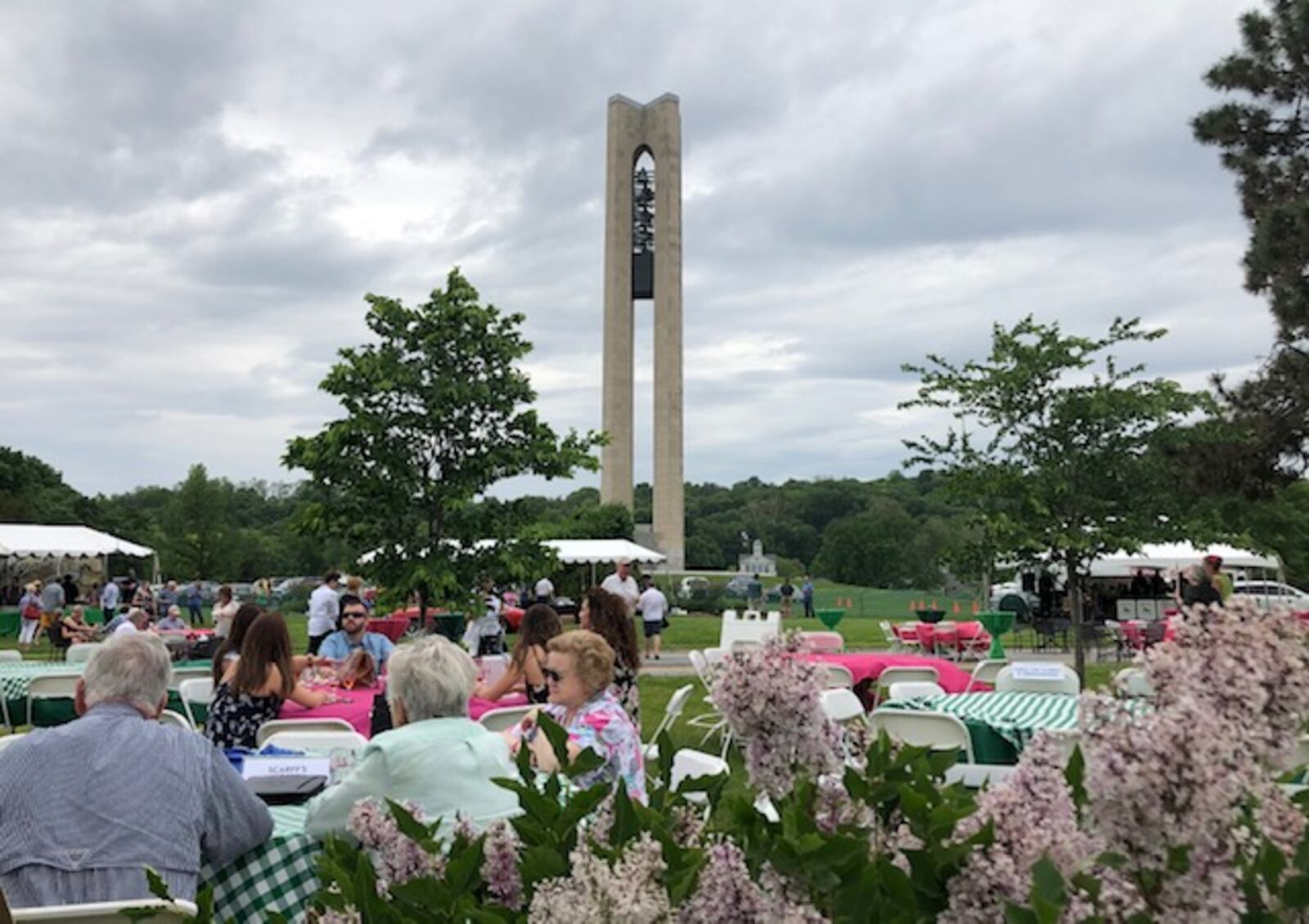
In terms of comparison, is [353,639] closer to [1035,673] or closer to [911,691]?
[911,691]

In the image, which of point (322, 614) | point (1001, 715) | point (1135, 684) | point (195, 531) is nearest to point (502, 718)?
point (1001, 715)

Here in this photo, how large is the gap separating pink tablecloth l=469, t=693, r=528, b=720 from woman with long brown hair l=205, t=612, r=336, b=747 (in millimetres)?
1234

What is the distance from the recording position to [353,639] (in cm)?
992

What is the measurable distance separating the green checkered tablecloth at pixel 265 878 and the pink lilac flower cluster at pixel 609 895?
9.26 ft

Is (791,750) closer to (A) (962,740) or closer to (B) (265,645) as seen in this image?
(A) (962,740)

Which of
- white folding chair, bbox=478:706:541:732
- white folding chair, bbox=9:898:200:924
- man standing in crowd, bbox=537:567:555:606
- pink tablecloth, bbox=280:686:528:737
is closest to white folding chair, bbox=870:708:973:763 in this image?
white folding chair, bbox=478:706:541:732

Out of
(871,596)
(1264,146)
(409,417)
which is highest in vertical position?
(1264,146)

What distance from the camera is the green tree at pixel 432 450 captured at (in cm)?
1627

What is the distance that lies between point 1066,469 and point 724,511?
90.3m

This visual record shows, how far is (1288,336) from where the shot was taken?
66.1 feet

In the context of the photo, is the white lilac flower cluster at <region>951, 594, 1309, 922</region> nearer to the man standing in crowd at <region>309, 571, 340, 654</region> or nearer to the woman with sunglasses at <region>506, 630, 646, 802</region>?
the woman with sunglasses at <region>506, 630, 646, 802</region>

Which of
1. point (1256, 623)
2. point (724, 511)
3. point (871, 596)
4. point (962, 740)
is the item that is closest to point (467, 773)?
point (1256, 623)

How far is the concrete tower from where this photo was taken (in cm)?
5434

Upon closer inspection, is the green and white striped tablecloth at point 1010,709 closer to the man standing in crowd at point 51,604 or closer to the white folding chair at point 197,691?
the white folding chair at point 197,691
